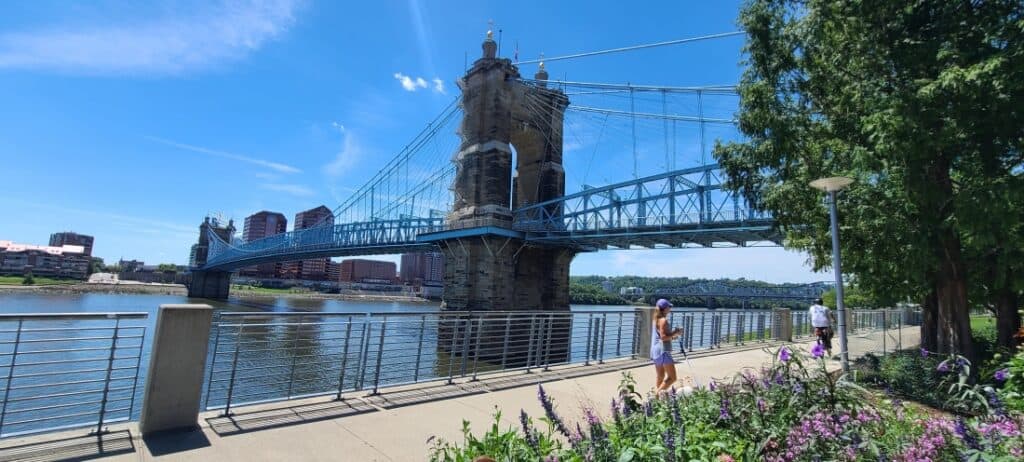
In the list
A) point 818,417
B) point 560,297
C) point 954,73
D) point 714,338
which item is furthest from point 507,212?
point 818,417

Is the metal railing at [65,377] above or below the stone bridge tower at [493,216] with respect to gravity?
below

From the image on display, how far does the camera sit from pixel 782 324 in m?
15.6

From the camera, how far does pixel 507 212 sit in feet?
109

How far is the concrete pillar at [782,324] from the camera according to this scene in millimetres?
15438

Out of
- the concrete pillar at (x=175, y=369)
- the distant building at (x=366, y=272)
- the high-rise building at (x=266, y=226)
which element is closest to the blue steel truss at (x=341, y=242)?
the concrete pillar at (x=175, y=369)

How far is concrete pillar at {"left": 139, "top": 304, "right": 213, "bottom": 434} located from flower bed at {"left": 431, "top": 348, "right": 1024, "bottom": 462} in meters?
2.68

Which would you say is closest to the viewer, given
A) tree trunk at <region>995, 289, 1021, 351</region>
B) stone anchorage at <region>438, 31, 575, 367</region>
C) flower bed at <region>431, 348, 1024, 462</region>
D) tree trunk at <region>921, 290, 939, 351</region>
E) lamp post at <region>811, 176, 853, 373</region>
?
flower bed at <region>431, 348, 1024, 462</region>

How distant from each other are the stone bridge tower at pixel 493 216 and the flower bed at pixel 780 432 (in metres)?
27.4

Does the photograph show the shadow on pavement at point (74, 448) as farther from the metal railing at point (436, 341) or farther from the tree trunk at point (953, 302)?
the tree trunk at point (953, 302)

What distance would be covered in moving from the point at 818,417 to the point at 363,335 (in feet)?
16.1

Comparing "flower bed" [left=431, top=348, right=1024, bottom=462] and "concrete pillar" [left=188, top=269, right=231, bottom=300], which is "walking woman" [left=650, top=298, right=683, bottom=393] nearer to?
"flower bed" [left=431, top=348, right=1024, bottom=462]

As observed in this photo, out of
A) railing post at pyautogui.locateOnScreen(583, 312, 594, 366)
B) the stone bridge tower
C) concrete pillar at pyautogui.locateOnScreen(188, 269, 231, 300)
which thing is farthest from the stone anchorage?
concrete pillar at pyautogui.locateOnScreen(188, 269, 231, 300)

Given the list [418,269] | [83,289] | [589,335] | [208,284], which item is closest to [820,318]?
[589,335]

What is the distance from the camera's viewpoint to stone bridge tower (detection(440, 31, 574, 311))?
31.9m
